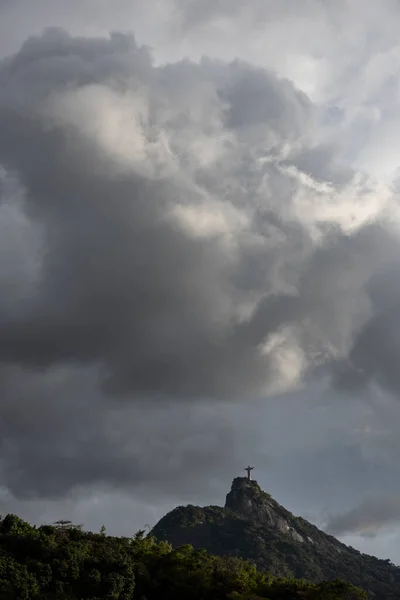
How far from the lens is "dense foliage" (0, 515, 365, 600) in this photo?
83062mm

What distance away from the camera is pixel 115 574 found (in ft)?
284

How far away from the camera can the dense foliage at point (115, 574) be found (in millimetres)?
83062

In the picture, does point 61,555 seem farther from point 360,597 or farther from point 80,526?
point 360,597

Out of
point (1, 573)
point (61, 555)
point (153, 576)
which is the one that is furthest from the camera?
point (153, 576)

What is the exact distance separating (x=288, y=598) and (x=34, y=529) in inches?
1378

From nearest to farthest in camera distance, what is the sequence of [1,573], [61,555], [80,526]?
[1,573] → [61,555] → [80,526]

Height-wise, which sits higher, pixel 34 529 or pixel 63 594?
pixel 34 529

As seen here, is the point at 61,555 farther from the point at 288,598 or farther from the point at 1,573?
the point at 288,598

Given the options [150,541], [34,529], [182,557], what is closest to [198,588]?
[182,557]

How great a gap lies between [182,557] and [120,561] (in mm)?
10458

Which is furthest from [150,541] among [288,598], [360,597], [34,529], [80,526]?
[360,597]

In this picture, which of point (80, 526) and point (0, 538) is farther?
point (80, 526)

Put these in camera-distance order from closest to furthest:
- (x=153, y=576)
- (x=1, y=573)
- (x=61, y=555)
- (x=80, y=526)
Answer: (x=1, y=573)
(x=61, y=555)
(x=153, y=576)
(x=80, y=526)

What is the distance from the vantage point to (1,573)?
80312 millimetres
